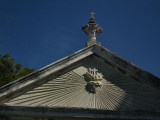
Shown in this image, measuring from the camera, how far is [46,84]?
A: 6.95 m

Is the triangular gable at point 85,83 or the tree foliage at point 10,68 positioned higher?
the tree foliage at point 10,68

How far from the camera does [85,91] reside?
697cm

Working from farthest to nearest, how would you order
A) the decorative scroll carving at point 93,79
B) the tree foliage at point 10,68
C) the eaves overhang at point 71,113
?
the tree foliage at point 10,68
the decorative scroll carving at point 93,79
the eaves overhang at point 71,113

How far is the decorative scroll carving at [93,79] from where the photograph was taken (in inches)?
277

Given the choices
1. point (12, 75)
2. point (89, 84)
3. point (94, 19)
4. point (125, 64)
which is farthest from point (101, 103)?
point (12, 75)

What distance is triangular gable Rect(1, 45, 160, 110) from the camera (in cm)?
657

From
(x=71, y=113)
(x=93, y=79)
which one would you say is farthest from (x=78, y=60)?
(x=71, y=113)

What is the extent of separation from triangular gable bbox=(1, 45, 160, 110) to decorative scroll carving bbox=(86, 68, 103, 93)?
0.53 ft

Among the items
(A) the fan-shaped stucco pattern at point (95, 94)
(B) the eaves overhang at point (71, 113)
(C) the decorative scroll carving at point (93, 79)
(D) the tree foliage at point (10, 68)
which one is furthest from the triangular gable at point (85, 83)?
(D) the tree foliage at point (10, 68)

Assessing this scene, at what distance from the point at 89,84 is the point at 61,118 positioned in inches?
64.2

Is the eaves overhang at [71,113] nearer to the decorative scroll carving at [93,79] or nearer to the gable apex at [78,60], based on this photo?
the gable apex at [78,60]

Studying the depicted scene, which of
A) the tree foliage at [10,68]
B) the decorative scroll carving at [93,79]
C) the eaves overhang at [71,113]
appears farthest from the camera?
the tree foliage at [10,68]

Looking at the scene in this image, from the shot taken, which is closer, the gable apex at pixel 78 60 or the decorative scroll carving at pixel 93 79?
the gable apex at pixel 78 60

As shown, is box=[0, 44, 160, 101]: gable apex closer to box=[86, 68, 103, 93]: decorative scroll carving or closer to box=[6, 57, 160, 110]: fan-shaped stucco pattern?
box=[6, 57, 160, 110]: fan-shaped stucco pattern
